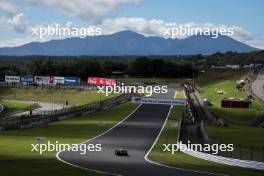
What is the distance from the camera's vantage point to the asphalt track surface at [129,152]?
3938 cm

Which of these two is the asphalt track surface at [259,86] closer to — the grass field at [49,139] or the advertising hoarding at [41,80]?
the grass field at [49,139]

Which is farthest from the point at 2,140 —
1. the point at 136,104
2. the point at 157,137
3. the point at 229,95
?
the point at 229,95

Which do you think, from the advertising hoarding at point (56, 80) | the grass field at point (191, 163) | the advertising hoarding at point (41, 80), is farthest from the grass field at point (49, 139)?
the advertising hoarding at point (41, 80)

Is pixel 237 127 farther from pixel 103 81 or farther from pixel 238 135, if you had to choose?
pixel 103 81

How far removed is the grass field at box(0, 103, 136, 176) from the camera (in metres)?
36.6

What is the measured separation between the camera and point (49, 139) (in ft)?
203

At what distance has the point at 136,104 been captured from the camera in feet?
405

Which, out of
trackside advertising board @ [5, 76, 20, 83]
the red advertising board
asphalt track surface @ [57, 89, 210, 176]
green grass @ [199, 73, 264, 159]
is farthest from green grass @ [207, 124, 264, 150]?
trackside advertising board @ [5, 76, 20, 83]

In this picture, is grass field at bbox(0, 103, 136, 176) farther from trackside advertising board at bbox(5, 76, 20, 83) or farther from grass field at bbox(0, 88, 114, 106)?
trackside advertising board at bbox(5, 76, 20, 83)

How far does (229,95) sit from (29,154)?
110 meters

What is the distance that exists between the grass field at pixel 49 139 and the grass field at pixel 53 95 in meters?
34.9

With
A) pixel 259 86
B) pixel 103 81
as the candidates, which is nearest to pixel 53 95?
pixel 103 81

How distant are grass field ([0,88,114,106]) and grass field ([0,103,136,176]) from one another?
114ft

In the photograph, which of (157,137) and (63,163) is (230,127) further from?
(63,163)
